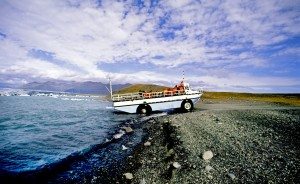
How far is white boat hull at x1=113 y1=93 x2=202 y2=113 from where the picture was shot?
31.9m

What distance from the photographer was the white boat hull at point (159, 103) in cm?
3191

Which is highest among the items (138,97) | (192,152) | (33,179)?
(138,97)

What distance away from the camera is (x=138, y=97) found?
110 ft

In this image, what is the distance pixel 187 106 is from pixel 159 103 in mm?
3706

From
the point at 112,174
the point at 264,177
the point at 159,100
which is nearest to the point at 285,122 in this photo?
the point at 264,177

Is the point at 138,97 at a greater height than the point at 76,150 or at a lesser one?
greater

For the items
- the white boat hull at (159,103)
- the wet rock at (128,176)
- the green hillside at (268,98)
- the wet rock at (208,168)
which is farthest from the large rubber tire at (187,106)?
the green hillside at (268,98)

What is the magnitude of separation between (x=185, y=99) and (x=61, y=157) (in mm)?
21085

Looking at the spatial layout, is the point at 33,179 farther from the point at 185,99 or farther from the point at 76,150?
the point at 185,99

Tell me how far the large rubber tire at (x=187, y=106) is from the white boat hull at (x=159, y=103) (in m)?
0.38

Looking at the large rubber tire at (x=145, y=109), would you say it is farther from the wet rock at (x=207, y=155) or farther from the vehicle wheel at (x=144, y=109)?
the wet rock at (x=207, y=155)

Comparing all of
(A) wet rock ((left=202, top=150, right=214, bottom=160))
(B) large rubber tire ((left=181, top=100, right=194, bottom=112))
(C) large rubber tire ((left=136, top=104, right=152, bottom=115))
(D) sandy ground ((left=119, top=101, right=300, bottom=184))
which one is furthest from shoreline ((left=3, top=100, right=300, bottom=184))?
(C) large rubber tire ((left=136, top=104, right=152, bottom=115))

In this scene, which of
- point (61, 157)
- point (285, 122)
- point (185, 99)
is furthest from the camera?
point (185, 99)

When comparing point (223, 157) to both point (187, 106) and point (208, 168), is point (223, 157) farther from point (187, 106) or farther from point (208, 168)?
point (187, 106)
